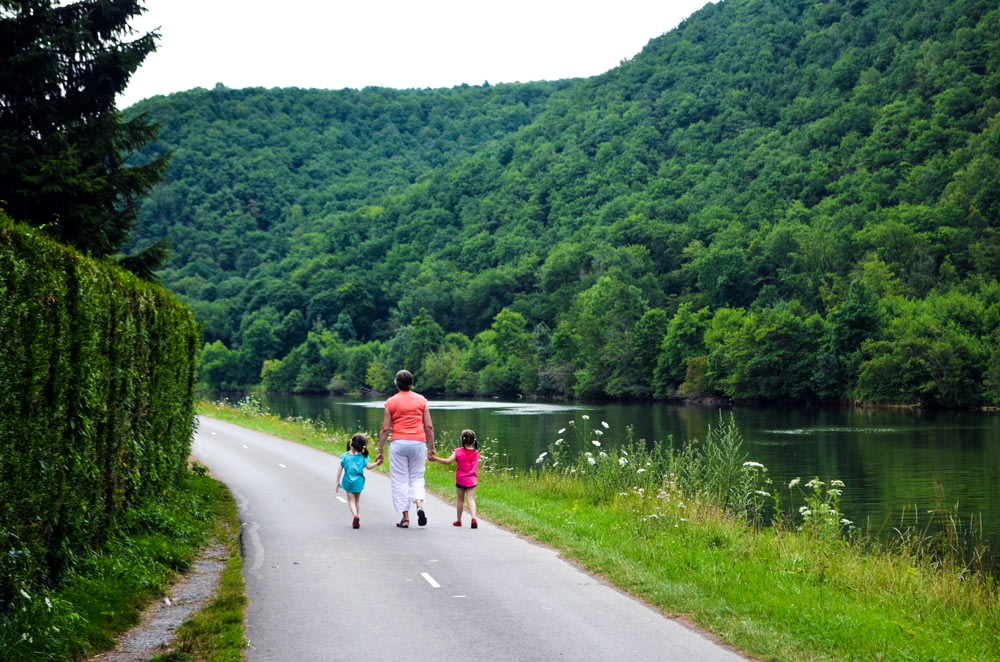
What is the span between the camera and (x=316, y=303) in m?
166

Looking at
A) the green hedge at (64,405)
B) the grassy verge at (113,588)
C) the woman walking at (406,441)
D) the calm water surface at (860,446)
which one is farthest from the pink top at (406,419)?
the calm water surface at (860,446)

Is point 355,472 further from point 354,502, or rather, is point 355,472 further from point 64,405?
point 64,405

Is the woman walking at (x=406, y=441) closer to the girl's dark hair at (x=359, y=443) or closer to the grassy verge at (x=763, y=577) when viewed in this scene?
the girl's dark hair at (x=359, y=443)

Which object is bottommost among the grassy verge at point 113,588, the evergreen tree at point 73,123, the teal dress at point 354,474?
the grassy verge at point 113,588

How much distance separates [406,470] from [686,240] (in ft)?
401

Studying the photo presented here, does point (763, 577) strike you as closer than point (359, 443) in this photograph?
Yes

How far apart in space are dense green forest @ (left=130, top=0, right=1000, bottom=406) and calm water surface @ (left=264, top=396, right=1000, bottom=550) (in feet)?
51.2

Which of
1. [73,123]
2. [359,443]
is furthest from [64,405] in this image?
[73,123]

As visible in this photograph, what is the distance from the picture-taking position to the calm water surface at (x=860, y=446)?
25109mm

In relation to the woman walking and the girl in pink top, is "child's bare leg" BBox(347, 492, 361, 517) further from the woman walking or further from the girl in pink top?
the girl in pink top

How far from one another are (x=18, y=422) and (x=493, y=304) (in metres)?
141

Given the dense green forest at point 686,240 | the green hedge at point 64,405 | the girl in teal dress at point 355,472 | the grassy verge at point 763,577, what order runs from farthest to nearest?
the dense green forest at point 686,240
the girl in teal dress at point 355,472
the grassy verge at point 763,577
the green hedge at point 64,405

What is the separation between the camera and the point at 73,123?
1961 centimetres

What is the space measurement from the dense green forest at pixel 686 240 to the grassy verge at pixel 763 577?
49.2 m
